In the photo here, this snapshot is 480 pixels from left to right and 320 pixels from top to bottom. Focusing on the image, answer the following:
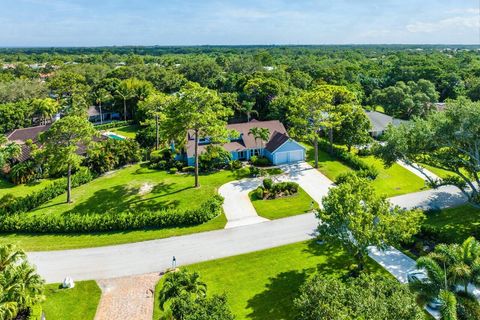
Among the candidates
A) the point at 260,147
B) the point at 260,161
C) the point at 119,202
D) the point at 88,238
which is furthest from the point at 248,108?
the point at 88,238

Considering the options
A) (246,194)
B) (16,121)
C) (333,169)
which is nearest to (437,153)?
(333,169)

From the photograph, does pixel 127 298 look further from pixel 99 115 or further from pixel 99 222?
pixel 99 115

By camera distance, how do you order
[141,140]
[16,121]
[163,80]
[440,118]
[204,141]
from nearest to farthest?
1. [440,118]
2. [204,141]
3. [141,140]
4. [16,121]
5. [163,80]

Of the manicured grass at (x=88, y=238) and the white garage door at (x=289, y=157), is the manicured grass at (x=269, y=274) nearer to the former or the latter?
the manicured grass at (x=88, y=238)

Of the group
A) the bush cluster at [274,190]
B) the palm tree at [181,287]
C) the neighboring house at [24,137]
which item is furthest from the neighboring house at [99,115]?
the palm tree at [181,287]

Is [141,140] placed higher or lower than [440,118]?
lower

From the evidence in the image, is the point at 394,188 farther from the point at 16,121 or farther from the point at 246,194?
the point at 16,121
